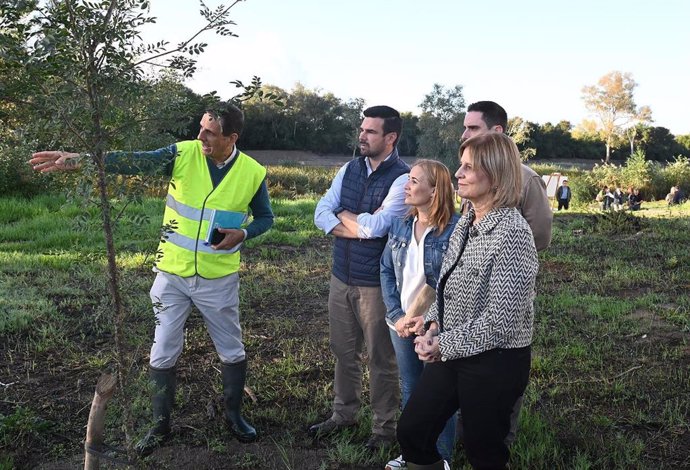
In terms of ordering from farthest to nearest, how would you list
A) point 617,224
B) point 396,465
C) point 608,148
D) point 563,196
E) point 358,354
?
point 608,148, point 563,196, point 617,224, point 358,354, point 396,465

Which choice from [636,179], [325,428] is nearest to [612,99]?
[636,179]

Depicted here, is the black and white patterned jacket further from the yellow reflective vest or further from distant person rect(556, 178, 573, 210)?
distant person rect(556, 178, 573, 210)

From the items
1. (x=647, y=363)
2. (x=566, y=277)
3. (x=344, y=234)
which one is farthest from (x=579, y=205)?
(x=344, y=234)

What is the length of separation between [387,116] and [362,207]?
58cm

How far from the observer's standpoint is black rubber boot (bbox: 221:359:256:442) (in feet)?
13.1

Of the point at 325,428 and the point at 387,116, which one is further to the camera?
the point at 325,428

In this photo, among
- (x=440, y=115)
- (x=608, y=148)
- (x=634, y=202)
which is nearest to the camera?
(x=634, y=202)

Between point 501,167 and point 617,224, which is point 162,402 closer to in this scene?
point 501,167

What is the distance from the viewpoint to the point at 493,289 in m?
2.64

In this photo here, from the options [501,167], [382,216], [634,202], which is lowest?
[634,202]

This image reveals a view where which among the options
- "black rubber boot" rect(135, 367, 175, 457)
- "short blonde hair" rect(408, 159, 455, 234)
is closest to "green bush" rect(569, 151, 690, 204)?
"short blonde hair" rect(408, 159, 455, 234)

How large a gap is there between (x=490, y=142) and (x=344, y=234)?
55.1 inches

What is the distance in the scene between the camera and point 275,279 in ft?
28.9

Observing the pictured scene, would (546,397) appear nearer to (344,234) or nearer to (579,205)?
(344,234)
